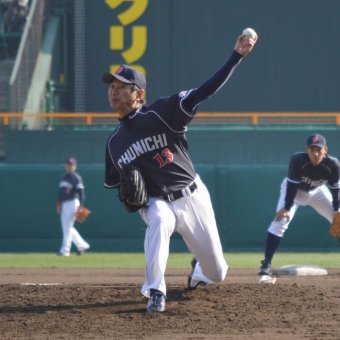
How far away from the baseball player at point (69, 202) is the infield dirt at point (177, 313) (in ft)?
22.9

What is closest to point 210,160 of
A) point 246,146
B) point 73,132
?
point 246,146

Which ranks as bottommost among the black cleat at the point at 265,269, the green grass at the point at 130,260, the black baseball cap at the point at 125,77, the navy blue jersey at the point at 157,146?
the green grass at the point at 130,260

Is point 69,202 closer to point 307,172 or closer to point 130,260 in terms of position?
point 130,260

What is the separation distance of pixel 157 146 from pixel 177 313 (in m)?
1.17

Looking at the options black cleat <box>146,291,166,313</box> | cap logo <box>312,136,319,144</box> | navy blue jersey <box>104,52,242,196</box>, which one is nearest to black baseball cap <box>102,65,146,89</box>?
navy blue jersey <box>104,52,242,196</box>

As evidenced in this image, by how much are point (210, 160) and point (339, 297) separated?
29.1ft

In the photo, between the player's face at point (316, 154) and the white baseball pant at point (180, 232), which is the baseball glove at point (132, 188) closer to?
the white baseball pant at point (180, 232)

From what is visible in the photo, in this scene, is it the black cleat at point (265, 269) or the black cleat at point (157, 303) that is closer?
the black cleat at point (157, 303)

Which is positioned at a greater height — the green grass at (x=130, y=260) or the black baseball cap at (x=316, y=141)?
the black baseball cap at (x=316, y=141)

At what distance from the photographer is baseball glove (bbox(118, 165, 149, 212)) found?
271 inches

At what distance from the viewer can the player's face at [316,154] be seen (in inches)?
392

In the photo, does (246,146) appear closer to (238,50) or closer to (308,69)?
(308,69)

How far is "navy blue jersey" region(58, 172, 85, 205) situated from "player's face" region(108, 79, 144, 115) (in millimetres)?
8574

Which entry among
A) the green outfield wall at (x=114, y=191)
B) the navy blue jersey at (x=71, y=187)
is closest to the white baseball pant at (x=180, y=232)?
→ the navy blue jersey at (x=71, y=187)
